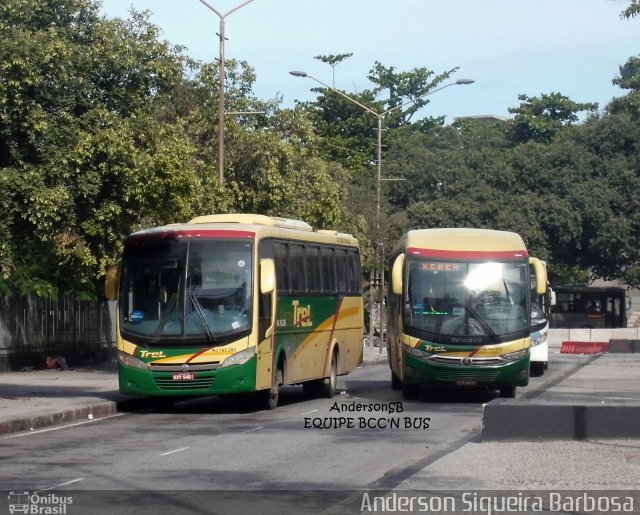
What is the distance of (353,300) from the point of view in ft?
85.0

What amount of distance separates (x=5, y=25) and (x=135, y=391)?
613cm

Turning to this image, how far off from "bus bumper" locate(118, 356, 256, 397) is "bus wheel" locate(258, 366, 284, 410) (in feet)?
3.22

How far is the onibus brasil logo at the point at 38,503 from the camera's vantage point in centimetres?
970

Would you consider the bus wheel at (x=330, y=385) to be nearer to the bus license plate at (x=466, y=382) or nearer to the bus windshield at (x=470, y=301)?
the bus windshield at (x=470, y=301)

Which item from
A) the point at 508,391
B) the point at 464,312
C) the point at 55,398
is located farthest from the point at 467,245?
the point at 55,398

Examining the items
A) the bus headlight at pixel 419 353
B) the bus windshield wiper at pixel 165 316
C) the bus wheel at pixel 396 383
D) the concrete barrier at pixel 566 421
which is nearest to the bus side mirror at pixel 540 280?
the bus headlight at pixel 419 353

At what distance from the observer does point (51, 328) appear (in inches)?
1223

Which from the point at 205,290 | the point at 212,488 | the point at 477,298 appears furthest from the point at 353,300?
the point at 212,488

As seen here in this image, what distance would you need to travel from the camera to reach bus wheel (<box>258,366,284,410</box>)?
806 inches

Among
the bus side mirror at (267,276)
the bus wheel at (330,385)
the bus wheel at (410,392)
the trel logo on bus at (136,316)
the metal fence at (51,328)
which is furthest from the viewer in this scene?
the metal fence at (51,328)

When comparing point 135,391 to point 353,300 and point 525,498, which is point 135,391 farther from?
point 525,498

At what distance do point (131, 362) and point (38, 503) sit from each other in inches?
372

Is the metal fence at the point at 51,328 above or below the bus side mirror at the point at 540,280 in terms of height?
below

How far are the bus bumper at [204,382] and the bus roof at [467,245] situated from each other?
465cm
